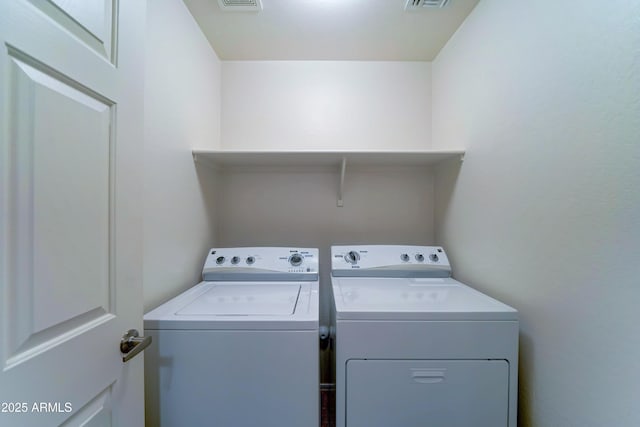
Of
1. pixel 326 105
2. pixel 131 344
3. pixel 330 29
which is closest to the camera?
pixel 131 344

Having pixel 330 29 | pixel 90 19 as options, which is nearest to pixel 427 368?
pixel 90 19

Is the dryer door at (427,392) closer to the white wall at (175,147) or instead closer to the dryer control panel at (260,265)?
the dryer control panel at (260,265)

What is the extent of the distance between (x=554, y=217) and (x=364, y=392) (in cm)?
97

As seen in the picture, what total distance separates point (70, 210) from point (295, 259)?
3.68ft

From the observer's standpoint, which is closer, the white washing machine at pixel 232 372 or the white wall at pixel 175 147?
the white washing machine at pixel 232 372

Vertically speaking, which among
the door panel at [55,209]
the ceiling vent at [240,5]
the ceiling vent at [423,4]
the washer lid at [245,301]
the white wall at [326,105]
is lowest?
the washer lid at [245,301]

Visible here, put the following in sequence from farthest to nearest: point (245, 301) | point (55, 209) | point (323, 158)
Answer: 1. point (323, 158)
2. point (245, 301)
3. point (55, 209)

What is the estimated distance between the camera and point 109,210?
0.71m

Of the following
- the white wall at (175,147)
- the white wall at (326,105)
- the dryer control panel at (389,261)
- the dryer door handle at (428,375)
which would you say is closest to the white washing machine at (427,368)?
the dryer door handle at (428,375)

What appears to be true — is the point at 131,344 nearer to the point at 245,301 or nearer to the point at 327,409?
the point at 245,301

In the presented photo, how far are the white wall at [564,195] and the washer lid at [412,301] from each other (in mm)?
158

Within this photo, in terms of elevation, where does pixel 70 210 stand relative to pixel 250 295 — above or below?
above

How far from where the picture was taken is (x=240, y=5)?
134 cm

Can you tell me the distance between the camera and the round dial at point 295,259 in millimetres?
1562
